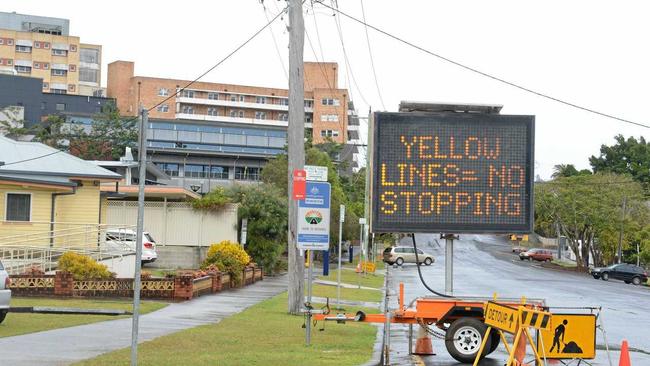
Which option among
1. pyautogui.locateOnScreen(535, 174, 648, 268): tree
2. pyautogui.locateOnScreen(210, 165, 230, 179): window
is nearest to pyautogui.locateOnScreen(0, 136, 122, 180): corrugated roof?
pyautogui.locateOnScreen(535, 174, 648, 268): tree

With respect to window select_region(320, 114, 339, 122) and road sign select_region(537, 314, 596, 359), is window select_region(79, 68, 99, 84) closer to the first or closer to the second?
window select_region(320, 114, 339, 122)

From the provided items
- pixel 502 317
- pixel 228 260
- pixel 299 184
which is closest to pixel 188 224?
pixel 228 260

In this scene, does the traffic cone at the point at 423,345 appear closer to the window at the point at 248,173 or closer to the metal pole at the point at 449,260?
the metal pole at the point at 449,260

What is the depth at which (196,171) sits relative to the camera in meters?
95.8

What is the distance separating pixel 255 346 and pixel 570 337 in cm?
491

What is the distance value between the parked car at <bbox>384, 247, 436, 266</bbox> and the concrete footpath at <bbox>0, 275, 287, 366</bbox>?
145 ft

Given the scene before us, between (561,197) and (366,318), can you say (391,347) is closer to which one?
(366,318)

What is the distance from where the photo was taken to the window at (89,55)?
12444 centimetres

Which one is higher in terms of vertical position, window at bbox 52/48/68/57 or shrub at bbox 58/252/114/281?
window at bbox 52/48/68/57

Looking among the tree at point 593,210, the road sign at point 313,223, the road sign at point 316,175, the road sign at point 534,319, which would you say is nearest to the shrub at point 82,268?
the road sign at point 316,175

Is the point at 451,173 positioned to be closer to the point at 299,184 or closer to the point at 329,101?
the point at 299,184

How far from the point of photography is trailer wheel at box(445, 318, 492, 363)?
1452 cm

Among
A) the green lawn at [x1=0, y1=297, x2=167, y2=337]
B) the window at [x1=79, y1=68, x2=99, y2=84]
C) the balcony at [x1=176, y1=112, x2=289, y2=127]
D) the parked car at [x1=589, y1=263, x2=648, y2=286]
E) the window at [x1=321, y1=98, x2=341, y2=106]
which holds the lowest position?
the parked car at [x1=589, y1=263, x2=648, y2=286]

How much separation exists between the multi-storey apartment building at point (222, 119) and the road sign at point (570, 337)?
7746cm
